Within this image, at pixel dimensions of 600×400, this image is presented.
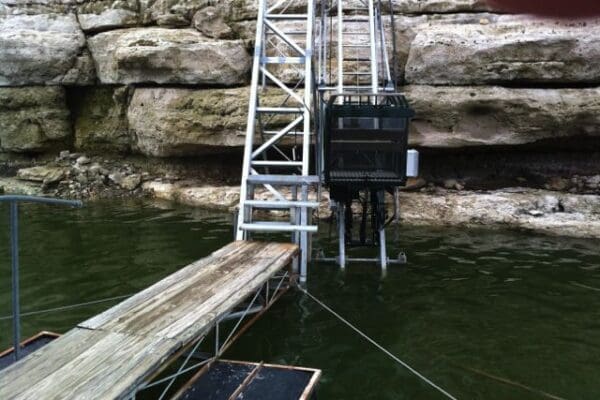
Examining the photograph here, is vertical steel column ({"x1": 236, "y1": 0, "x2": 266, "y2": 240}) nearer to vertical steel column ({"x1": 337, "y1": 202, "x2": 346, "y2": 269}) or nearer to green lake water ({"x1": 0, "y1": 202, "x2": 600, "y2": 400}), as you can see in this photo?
green lake water ({"x1": 0, "y1": 202, "x2": 600, "y2": 400})

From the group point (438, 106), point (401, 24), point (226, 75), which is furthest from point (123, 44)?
point (438, 106)

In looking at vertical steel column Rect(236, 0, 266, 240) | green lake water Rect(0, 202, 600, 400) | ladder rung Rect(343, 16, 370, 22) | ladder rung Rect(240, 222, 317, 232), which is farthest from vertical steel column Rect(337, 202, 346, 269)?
ladder rung Rect(343, 16, 370, 22)

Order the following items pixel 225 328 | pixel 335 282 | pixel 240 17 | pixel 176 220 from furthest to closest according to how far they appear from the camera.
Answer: pixel 240 17 < pixel 176 220 < pixel 335 282 < pixel 225 328

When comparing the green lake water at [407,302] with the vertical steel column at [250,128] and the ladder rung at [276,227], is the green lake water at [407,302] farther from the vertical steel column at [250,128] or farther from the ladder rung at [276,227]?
the vertical steel column at [250,128]

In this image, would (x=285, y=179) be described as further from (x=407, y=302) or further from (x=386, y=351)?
(x=386, y=351)

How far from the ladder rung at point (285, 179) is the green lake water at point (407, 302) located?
1.81 meters

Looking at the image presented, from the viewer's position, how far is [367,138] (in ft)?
29.3

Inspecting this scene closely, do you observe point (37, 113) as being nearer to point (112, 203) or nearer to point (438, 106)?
point (112, 203)

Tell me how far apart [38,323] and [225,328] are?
8.85ft

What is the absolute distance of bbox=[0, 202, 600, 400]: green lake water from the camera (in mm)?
6453

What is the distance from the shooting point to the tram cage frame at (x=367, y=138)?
340 inches

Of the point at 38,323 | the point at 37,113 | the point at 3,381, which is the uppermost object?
the point at 37,113

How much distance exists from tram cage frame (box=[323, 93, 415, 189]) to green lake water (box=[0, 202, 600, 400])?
1.87 meters

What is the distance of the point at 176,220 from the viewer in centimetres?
1407
